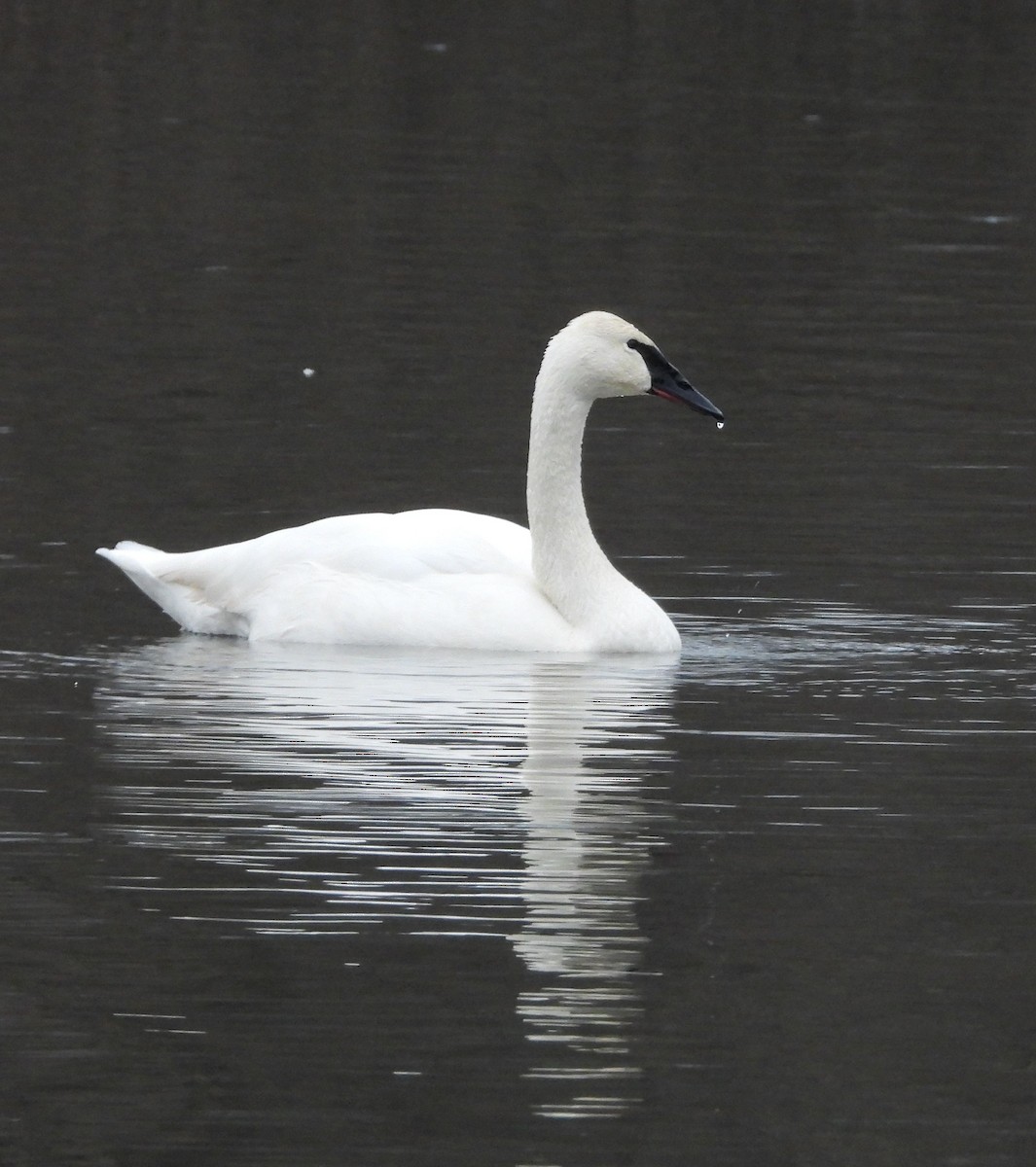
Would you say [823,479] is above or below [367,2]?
below

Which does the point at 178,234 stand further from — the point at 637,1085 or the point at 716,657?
the point at 637,1085

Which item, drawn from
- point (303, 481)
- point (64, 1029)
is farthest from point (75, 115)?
point (64, 1029)

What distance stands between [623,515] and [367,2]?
29.3 metres

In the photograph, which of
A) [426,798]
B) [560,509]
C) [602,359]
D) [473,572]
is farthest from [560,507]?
[426,798]

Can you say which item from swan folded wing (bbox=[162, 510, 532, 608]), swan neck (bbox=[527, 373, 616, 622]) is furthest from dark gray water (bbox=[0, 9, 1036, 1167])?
swan neck (bbox=[527, 373, 616, 622])

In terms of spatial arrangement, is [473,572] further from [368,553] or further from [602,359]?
[602,359]

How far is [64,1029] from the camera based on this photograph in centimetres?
720

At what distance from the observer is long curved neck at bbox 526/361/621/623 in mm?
11797

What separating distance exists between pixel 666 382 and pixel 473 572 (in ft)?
3.83

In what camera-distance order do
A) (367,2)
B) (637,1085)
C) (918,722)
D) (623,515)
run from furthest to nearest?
(367,2), (623,515), (918,722), (637,1085)

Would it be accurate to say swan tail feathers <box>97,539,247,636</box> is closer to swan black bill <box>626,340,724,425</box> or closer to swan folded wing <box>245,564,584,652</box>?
swan folded wing <box>245,564,584,652</box>

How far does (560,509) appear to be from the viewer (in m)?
12.0

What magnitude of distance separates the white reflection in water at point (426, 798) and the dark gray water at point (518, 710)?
0.02 m

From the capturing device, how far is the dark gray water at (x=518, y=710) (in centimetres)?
695
